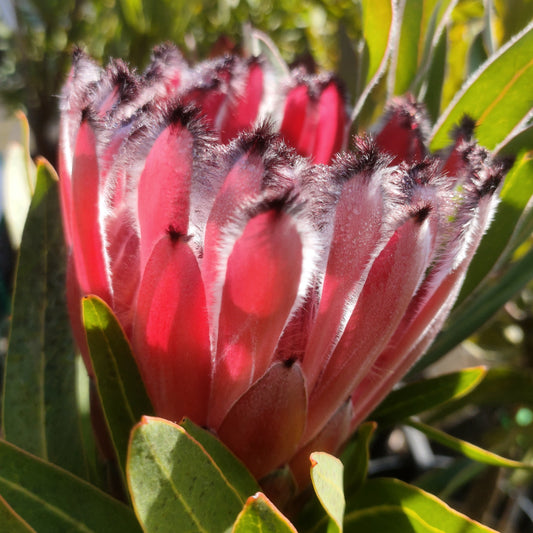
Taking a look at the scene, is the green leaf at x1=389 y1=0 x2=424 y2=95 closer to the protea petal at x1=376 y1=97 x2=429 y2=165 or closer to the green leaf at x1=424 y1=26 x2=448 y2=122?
the green leaf at x1=424 y1=26 x2=448 y2=122

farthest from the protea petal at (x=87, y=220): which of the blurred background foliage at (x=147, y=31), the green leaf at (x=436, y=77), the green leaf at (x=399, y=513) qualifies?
the blurred background foliage at (x=147, y=31)

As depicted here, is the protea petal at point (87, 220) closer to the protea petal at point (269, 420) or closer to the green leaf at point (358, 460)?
the protea petal at point (269, 420)

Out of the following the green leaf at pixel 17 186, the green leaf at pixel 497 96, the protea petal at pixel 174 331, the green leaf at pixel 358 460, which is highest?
the green leaf at pixel 497 96

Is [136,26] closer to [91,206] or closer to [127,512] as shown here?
[91,206]

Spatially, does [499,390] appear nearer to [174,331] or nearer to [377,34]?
[377,34]

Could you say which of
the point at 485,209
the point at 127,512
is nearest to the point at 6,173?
the point at 127,512

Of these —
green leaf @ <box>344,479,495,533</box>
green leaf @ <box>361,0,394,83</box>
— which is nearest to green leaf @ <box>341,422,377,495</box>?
green leaf @ <box>344,479,495,533</box>

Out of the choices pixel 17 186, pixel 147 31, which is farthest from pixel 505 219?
pixel 147 31
